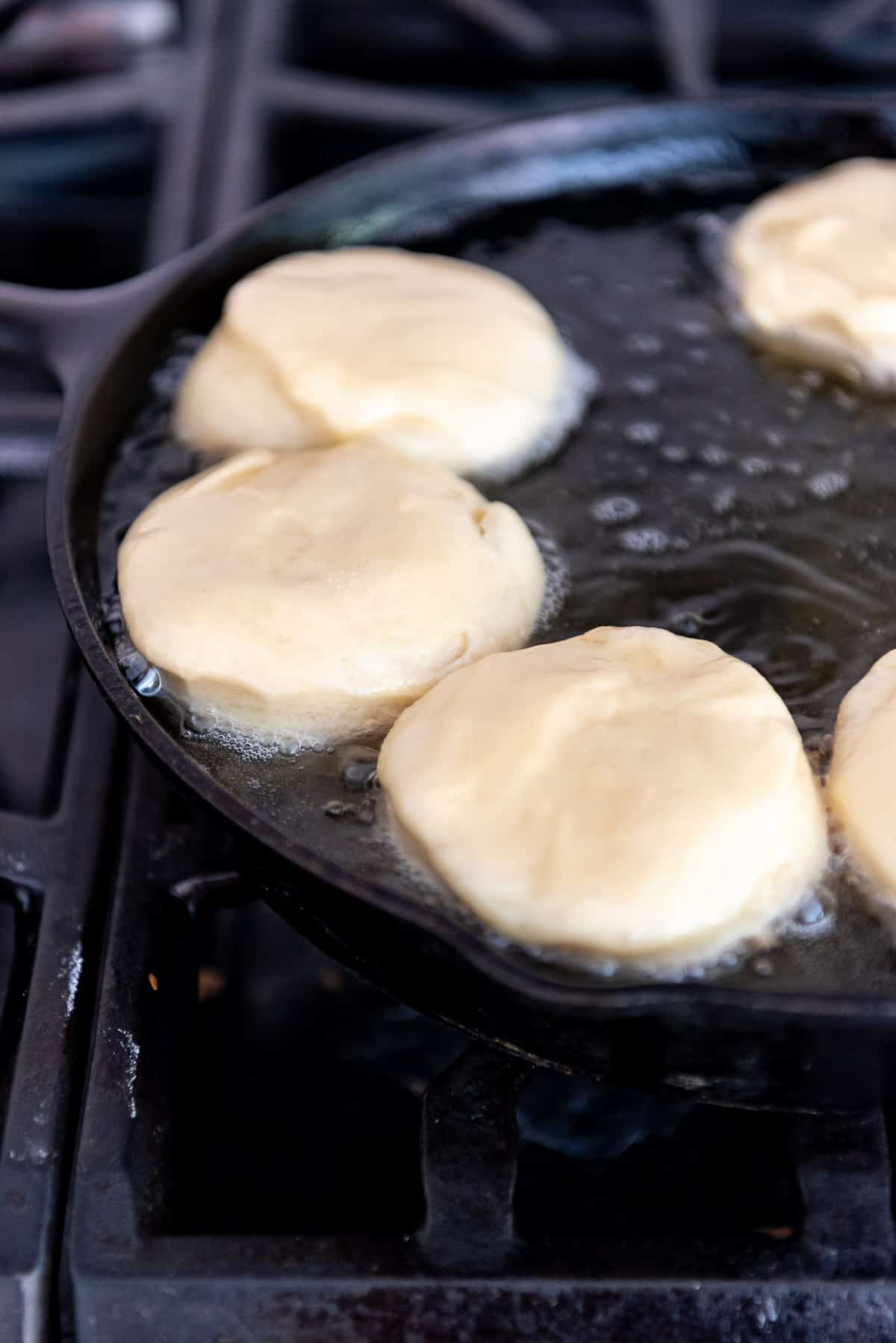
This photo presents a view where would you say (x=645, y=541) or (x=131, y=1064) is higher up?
(x=645, y=541)

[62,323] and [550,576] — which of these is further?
[62,323]

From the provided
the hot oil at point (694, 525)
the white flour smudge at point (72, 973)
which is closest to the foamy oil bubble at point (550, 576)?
the hot oil at point (694, 525)

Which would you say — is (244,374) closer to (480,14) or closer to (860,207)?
(860,207)

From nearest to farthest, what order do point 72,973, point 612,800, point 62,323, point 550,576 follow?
point 612,800 → point 72,973 → point 550,576 → point 62,323

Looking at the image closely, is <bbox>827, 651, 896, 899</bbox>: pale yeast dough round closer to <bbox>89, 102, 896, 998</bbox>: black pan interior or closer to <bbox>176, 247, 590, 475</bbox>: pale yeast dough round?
<bbox>89, 102, 896, 998</bbox>: black pan interior

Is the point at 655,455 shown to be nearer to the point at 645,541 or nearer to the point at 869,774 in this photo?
the point at 645,541

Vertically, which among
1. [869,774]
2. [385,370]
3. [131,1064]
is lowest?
[131,1064]

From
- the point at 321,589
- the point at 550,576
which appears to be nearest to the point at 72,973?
the point at 321,589
